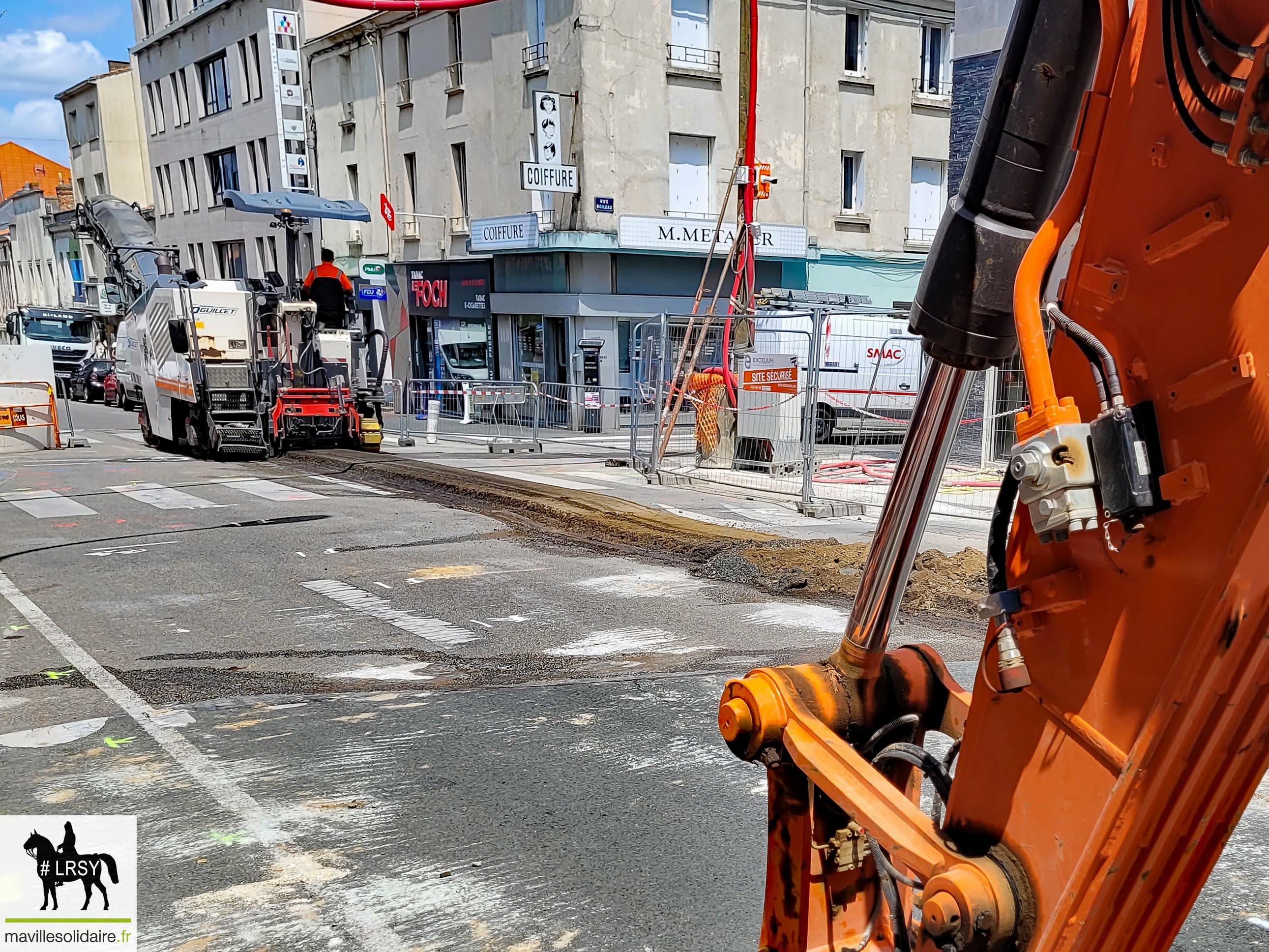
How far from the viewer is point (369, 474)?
1562cm

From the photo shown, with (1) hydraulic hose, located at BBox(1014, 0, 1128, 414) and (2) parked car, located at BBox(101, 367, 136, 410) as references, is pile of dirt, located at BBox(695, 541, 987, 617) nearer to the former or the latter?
(1) hydraulic hose, located at BBox(1014, 0, 1128, 414)

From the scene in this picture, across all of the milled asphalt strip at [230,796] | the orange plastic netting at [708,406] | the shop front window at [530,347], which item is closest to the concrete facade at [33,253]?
the shop front window at [530,347]

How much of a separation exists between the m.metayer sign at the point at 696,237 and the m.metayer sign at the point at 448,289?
4.54 metres

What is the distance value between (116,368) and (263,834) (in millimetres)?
23398

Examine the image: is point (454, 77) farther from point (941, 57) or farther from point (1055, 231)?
point (1055, 231)

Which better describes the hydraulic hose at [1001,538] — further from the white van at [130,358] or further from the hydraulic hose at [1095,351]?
the white van at [130,358]

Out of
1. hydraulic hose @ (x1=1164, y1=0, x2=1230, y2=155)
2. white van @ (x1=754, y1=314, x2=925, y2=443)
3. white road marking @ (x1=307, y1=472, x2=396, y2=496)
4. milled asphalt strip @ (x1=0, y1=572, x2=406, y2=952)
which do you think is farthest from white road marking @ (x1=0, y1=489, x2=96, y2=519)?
hydraulic hose @ (x1=1164, y1=0, x2=1230, y2=155)

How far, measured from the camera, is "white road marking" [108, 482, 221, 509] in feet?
41.0

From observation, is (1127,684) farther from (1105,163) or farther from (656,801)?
(656,801)

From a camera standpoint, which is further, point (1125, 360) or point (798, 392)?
point (798, 392)

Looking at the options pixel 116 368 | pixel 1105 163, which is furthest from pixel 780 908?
pixel 116 368

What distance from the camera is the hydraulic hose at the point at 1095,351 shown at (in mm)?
1661

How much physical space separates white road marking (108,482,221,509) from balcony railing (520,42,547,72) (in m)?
15.0

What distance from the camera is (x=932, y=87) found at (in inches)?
1133
